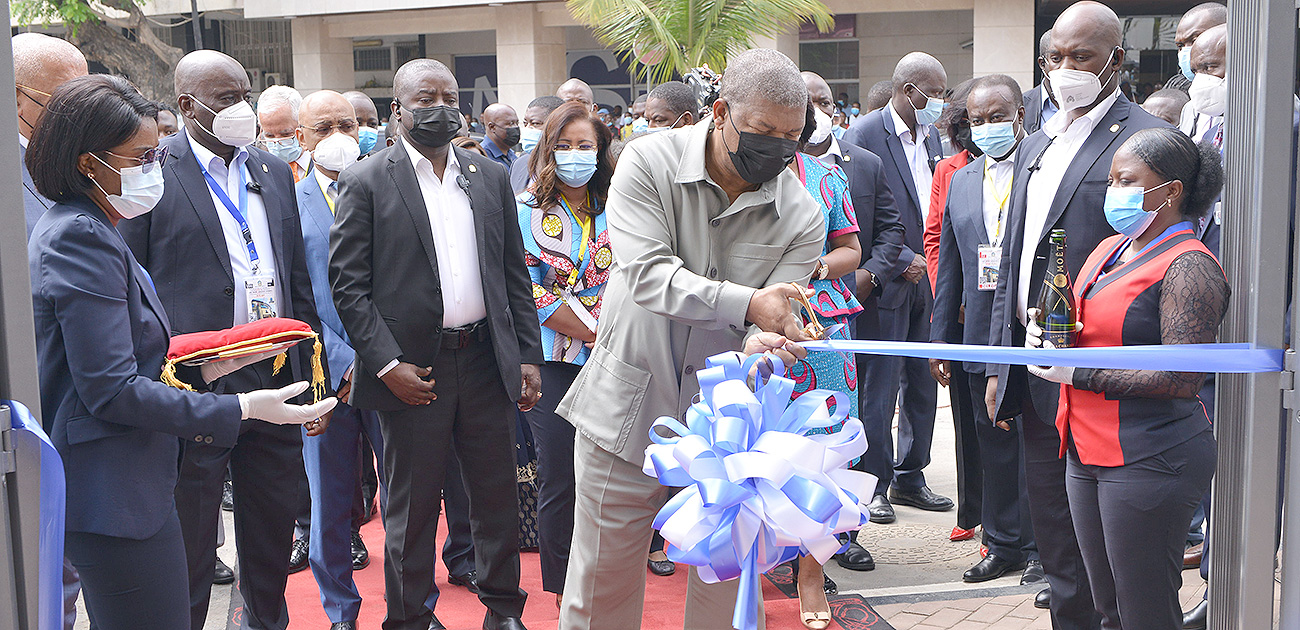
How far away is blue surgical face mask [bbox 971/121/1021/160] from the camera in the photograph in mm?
5188

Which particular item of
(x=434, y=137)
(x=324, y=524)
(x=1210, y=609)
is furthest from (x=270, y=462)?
(x=1210, y=609)

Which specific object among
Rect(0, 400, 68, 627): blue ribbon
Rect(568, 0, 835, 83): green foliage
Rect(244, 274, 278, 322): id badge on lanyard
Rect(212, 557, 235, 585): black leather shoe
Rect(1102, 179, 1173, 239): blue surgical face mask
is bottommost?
Rect(212, 557, 235, 585): black leather shoe

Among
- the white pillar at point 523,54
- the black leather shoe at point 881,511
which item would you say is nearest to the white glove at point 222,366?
the black leather shoe at point 881,511

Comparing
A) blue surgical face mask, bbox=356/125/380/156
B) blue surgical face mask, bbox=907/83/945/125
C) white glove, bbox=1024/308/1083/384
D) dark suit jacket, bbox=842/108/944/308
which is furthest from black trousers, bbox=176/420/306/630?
blue surgical face mask, bbox=907/83/945/125

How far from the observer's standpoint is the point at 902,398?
6.49 metres

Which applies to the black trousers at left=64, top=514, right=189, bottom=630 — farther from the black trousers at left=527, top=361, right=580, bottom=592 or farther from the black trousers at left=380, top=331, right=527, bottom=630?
the black trousers at left=527, top=361, right=580, bottom=592

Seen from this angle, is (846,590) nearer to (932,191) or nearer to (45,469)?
(932,191)

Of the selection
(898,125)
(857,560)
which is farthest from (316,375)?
(898,125)

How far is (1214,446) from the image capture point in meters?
3.15

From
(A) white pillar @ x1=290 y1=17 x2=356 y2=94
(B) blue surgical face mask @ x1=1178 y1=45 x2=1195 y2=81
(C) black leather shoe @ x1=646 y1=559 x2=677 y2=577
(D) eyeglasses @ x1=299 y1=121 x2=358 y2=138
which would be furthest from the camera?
(A) white pillar @ x1=290 y1=17 x2=356 y2=94

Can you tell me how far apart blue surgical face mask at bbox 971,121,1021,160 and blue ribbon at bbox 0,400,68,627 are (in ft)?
13.8

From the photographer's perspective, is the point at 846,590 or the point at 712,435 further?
the point at 846,590

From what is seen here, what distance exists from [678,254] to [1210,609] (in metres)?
1.73

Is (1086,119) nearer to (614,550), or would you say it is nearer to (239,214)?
(614,550)
